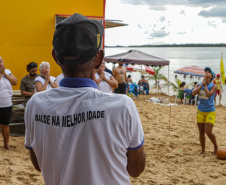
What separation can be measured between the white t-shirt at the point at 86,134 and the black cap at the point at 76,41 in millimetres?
101

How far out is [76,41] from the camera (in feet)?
3.20

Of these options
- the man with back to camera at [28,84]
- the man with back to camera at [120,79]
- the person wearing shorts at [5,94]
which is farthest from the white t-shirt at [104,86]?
the man with back to camera at [120,79]

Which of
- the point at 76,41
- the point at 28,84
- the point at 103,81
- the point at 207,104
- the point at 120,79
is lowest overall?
the point at 207,104

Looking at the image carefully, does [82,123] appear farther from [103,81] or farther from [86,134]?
[103,81]

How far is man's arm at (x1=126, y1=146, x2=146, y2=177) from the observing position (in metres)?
1.05

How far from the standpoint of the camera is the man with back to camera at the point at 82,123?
3.12 ft

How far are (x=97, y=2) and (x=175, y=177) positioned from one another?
4.86 metres

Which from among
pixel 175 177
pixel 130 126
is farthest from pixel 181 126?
pixel 130 126

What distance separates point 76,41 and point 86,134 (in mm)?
373

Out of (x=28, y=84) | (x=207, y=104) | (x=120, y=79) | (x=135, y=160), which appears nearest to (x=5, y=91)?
(x=28, y=84)

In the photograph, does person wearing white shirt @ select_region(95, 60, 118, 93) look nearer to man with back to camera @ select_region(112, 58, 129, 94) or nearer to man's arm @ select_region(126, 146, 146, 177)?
man's arm @ select_region(126, 146, 146, 177)

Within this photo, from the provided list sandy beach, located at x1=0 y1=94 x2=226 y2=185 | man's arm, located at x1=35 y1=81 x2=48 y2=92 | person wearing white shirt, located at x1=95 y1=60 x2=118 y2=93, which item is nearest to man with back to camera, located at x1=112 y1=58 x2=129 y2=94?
sandy beach, located at x1=0 y1=94 x2=226 y2=185

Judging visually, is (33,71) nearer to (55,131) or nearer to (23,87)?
(23,87)

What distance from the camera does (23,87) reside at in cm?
514
